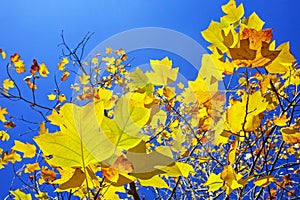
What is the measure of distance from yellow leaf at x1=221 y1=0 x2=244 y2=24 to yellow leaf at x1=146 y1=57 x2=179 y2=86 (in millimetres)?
161

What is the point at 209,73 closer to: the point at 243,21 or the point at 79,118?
the point at 243,21

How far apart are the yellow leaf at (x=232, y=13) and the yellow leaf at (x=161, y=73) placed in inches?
6.3

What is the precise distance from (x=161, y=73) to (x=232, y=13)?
7.4 inches

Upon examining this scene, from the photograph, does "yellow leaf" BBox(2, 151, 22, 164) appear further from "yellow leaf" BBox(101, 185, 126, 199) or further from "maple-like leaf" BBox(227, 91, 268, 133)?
"maple-like leaf" BBox(227, 91, 268, 133)

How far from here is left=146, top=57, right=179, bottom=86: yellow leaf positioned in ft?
1.98

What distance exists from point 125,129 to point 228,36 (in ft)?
0.85

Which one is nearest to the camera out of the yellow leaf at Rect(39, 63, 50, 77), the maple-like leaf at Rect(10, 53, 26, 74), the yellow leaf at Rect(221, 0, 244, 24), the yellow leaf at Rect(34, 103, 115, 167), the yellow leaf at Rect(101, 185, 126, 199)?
the yellow leaf at Rect(34, 103, 115, 167)

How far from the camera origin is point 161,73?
2.01ft

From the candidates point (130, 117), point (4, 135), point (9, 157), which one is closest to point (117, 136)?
point (130, 117)

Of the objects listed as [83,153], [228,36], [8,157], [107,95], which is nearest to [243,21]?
[228,36]

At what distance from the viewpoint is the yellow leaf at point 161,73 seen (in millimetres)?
604

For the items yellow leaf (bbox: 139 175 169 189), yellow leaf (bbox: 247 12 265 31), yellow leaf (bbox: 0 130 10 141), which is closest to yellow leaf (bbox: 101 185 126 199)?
yellow leaf (bbox: 139 175 169 189)

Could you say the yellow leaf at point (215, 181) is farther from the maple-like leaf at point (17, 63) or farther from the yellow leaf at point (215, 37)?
the maple-like leaf at point (17, 63)

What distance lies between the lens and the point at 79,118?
0.26 m
